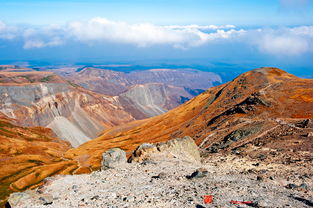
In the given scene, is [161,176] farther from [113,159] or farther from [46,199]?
[46,199]

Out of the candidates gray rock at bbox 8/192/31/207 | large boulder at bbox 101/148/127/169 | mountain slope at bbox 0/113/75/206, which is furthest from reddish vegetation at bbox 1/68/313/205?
gray rock at bbox 8/192/31/207

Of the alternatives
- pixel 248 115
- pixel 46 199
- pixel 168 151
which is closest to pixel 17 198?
pixel 46 199

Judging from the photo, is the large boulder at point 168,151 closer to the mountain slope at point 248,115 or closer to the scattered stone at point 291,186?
the mountain slope at point 248,115

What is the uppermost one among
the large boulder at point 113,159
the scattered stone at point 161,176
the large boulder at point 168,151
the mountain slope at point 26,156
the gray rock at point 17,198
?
the gray rock at point 17,198

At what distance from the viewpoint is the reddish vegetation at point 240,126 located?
1697 inches

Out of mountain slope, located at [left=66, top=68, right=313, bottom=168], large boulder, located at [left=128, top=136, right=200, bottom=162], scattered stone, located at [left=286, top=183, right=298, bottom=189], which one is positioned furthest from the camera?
mountain slope, located at [left=66, top=68, right=313, bottom=168]

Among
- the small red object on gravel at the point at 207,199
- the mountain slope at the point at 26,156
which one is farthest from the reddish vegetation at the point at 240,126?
the small red object on gravel at the point at 207,199

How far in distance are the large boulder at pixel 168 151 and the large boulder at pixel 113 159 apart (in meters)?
2.61

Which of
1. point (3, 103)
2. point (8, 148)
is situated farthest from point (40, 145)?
point (3, 103)

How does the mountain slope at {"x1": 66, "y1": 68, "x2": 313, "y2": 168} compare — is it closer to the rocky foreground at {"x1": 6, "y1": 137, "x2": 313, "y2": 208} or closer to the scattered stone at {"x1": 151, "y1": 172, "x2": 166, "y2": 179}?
the rocky foreground at {"x1": 6, "y1": 137, "x2": 313, "y2": 208}

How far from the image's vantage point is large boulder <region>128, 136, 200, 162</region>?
36.2 metres

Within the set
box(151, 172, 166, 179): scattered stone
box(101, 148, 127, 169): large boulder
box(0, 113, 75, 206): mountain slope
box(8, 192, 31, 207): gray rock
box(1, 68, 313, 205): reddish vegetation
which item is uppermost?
box(8, 192, 31, 207): gray rock

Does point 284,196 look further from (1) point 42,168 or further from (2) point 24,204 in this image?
(1) point 42,168

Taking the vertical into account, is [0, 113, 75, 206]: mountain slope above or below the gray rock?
below
